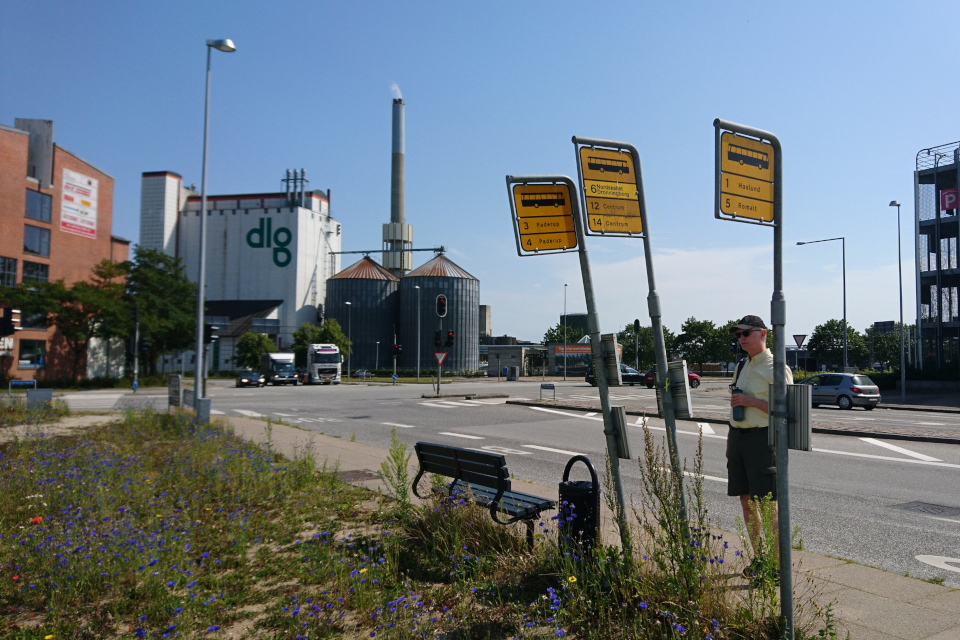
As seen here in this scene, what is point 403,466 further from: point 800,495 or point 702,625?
point 800,495

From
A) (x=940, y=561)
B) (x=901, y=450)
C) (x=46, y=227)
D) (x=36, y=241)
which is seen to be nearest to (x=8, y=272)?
(x=36, y=241)

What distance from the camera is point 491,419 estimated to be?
1986cm

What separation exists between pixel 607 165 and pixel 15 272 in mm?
53001

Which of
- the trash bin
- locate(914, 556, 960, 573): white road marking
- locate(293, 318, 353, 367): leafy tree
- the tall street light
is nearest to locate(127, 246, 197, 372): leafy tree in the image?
locate(293, 318, 353, 367): leafy tree

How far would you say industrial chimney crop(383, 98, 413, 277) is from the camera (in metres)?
91.6

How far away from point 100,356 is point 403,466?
55602mm

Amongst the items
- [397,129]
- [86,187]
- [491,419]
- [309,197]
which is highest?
[397,129]

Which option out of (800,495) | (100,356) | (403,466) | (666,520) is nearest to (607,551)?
(666,520)

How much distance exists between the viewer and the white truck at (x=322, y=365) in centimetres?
5553

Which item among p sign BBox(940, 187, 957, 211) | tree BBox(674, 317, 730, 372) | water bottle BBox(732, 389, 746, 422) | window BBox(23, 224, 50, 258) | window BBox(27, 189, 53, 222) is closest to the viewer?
water bottle BBox(732, 389, 746, 422)

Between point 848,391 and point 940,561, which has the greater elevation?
point 848,391

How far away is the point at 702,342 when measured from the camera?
295ft

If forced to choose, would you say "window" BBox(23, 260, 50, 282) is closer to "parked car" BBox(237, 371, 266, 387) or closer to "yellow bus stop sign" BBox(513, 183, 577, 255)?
"parked car" BBox(237, 371, 266, 387)

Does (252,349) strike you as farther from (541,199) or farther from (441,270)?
(541,199)
